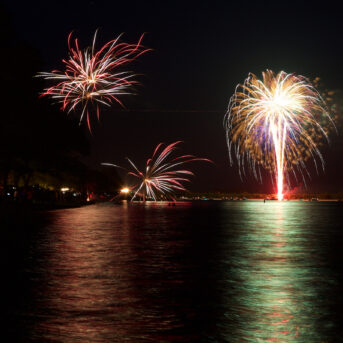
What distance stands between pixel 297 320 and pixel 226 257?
8.19 metres

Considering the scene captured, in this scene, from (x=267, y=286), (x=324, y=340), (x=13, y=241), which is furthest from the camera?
(x=13, y=241)

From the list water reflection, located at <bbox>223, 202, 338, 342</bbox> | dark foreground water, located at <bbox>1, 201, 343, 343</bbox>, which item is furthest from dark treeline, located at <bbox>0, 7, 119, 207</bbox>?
water reflection, located at <bbox>223, 202, 338, 342</bbox>

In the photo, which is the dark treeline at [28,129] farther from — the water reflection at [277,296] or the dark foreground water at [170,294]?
the water reflection at [277,296]

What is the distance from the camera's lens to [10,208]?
173 feet

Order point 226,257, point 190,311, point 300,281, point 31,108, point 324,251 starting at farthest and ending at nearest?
1. point 31,108
2. point 324,251
3. point 226,257
4. point 300,281
5. point 190,311

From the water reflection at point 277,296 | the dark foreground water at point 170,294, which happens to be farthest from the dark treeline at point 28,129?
the water reflection at point 277,296

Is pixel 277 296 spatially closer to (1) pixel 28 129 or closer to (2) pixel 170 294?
(2) pixel 170 294

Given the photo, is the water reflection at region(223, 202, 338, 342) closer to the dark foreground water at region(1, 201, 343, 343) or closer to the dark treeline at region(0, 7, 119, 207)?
the dark foreground water at region(1, 201, 343, 343)

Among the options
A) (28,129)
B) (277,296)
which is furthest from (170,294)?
(28,129)

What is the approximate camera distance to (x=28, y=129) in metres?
52.1

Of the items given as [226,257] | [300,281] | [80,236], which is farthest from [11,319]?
[80,236]

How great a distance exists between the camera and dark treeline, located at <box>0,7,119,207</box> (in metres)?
48.1

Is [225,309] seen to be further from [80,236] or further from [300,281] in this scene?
[80,236]

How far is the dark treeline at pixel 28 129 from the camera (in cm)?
4806
